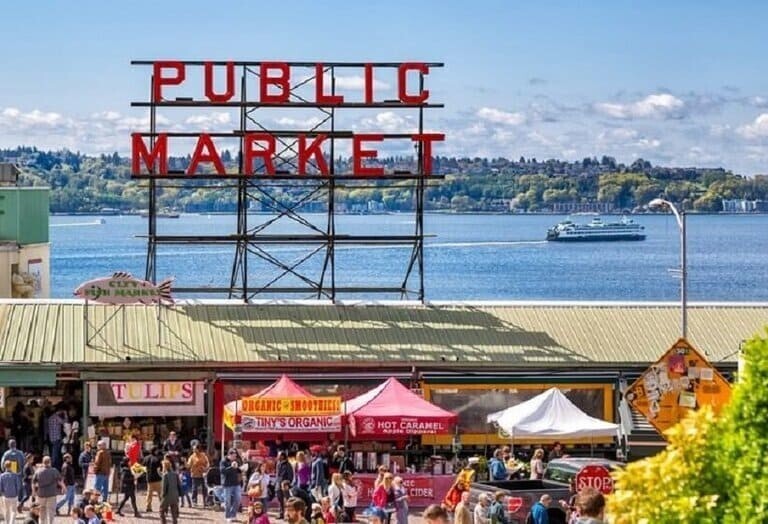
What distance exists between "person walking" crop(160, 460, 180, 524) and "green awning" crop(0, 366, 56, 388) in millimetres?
7552

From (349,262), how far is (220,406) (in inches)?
5744

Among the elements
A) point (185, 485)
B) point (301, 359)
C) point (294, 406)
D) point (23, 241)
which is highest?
point (23, 241)

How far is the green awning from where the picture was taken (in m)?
38.0

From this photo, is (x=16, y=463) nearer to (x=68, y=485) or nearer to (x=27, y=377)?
(x=68, y=485)

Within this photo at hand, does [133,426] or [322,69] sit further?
[322,69]

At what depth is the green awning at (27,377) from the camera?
38.0 metres

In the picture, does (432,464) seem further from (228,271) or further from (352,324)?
(228,271)

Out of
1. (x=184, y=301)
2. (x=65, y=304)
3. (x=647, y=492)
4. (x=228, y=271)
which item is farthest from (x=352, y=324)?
(x=228, y=271)

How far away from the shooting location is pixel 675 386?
3166 cm

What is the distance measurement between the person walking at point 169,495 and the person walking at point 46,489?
207cm

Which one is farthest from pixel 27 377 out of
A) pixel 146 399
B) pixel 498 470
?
pixel 498 470

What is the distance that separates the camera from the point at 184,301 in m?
42.2

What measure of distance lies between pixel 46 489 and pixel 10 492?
1055 millimetres

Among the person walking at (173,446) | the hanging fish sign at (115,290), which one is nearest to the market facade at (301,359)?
the hanging fish sign at (115,290)
